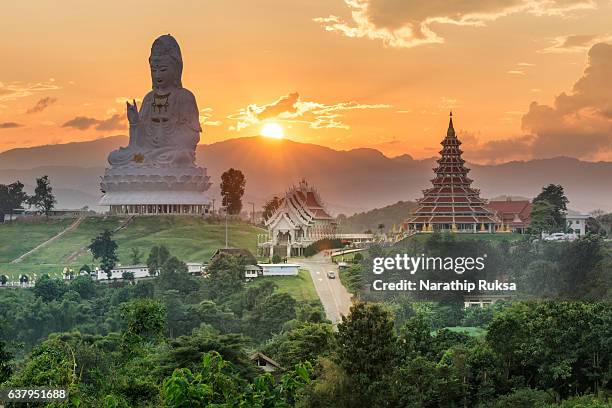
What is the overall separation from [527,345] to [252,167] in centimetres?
14577

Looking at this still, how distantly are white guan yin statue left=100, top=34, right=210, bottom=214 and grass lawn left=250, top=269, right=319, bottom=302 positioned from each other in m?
16.7

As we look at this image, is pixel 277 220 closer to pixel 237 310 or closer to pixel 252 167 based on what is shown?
pixel 237 310

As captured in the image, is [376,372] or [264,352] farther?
[264,352]

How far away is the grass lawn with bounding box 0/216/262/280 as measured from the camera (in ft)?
169

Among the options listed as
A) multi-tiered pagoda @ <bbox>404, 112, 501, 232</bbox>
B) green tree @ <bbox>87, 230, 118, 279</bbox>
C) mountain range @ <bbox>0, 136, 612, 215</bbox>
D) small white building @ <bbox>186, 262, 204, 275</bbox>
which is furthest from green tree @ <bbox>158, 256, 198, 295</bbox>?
mountain range @ <bbox>0, 136, 612, 215</bbox>

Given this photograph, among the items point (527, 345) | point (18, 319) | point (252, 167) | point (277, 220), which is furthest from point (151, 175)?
point (252, 167)

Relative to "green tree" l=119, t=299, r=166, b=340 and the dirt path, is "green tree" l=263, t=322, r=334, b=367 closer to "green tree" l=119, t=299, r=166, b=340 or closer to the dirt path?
"green tree" l=119, t=299, r=166, b=340

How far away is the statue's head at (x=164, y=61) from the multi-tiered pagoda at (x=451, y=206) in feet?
61.5

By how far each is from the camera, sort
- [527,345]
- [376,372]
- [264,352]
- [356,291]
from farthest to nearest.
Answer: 1. [356,291]
2. [264,352]
3. [527,345]
4. [376,372]

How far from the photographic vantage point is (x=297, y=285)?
4438cm

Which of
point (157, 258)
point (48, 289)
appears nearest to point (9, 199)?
point (157, 258)

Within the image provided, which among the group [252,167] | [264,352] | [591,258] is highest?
[252,167]

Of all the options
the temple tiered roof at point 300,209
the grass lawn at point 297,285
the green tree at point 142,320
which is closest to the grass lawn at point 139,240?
the temple tiered roof at point 300,209

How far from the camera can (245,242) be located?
5603 cm
